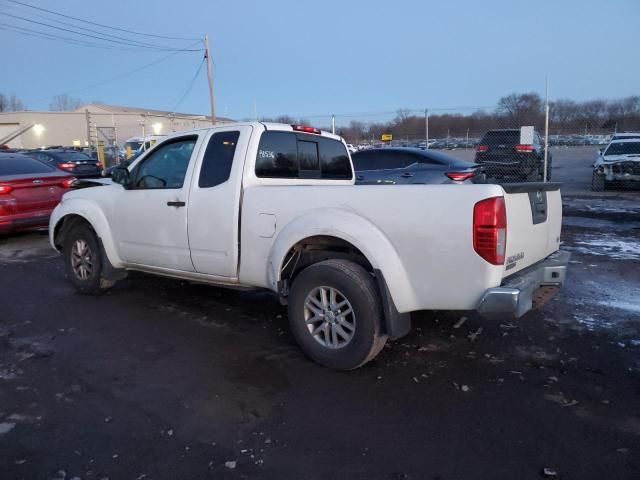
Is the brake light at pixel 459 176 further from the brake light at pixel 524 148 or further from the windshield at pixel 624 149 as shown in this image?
the windshield at pixel 624 149

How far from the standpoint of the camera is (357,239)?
3.63 m

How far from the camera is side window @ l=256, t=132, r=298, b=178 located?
179 inches

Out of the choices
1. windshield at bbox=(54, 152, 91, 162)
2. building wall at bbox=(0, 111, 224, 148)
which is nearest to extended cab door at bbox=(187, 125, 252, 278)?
windshield at bbox=(54, 152, 91, 162)

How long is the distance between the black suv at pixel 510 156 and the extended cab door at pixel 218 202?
11551 mm

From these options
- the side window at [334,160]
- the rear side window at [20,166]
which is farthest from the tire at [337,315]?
the rear side window at [20,166]

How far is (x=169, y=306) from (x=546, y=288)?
3.80 m

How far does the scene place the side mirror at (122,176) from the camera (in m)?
5.32

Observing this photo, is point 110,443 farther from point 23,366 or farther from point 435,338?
point 435,338

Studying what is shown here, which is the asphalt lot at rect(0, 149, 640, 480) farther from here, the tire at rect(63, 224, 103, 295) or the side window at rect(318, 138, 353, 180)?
the side window at rect(318, 138, 353, 180)

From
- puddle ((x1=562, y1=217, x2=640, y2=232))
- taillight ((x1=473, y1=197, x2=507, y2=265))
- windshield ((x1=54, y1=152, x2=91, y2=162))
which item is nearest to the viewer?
taillight ((x1=473, y1=197, x2=507, y2=265))

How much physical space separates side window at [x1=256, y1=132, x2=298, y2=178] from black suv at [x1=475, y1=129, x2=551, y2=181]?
36.2ft

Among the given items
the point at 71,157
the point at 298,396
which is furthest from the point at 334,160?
the point at 71,157

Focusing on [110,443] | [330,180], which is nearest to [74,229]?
[330,180]

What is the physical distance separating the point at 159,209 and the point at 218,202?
2.89 feet
